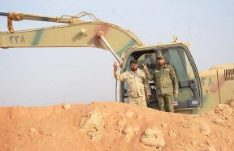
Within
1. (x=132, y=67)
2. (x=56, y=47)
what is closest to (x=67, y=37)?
(x=56, y=47)

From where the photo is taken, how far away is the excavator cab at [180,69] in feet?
23.8

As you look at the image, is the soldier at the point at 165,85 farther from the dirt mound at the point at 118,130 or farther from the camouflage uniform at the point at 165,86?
the dirt mound at the point at 118,130

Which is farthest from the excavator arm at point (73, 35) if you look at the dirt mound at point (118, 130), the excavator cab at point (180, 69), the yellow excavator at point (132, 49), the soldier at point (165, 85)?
the dirt mound at point (118, 130)

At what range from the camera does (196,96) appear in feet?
23.7

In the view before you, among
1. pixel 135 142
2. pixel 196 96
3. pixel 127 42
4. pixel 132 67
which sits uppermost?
pixel 127 42

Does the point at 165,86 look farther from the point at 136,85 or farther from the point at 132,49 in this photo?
the point at 132,49

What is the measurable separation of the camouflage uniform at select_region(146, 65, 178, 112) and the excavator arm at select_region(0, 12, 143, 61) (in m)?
1.45

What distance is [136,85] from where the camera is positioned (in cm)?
744

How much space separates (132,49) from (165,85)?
1239 millimetres

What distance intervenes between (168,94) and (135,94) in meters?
0.73

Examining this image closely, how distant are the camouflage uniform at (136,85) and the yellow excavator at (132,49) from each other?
0.20 meters

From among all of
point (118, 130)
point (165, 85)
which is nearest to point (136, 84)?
point (165, 85)

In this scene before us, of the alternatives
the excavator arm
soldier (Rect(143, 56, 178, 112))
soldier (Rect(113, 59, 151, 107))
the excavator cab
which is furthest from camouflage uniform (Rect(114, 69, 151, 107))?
the excavator arm

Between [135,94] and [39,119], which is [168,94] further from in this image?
[39,119]
